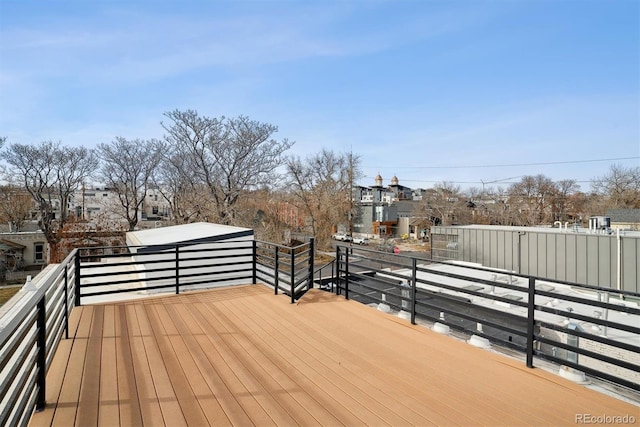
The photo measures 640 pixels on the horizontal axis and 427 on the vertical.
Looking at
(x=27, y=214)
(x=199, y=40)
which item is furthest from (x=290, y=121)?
(x=27, y=214)

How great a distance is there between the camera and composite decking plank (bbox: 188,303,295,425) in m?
2.27

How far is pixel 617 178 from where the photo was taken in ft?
105

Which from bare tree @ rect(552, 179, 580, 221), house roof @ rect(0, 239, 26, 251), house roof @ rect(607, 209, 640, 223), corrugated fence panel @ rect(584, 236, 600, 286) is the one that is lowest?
house roof @ rect(0, 239, 26, 251)

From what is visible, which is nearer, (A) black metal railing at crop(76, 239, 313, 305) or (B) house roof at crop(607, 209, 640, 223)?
(A) black metal railing at crop(76, 239, 313, 305)

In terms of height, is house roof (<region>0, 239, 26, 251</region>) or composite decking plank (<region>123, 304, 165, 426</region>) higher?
composite decking plank (<region>123, 304, 165, 426</region>)

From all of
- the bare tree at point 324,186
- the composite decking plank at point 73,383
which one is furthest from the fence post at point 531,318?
the bare tree at point 324,186

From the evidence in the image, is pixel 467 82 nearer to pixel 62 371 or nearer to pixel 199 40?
pixel 199 40

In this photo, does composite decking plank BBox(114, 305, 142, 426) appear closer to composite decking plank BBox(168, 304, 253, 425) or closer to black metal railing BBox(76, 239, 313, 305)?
composite decking plank BBox(168, 304, 253, 425)

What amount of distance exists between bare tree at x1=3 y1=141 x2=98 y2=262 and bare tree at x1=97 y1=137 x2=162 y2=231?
4.27 feet

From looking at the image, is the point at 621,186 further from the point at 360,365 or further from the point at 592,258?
the point at 360,365

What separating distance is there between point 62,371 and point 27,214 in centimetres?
3570

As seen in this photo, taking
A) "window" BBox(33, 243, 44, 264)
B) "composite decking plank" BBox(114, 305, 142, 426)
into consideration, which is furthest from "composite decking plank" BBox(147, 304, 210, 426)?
"window" BBox(33, 243, 44, 264)

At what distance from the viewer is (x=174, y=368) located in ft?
9.66

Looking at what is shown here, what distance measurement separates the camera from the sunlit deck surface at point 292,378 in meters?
2.25
